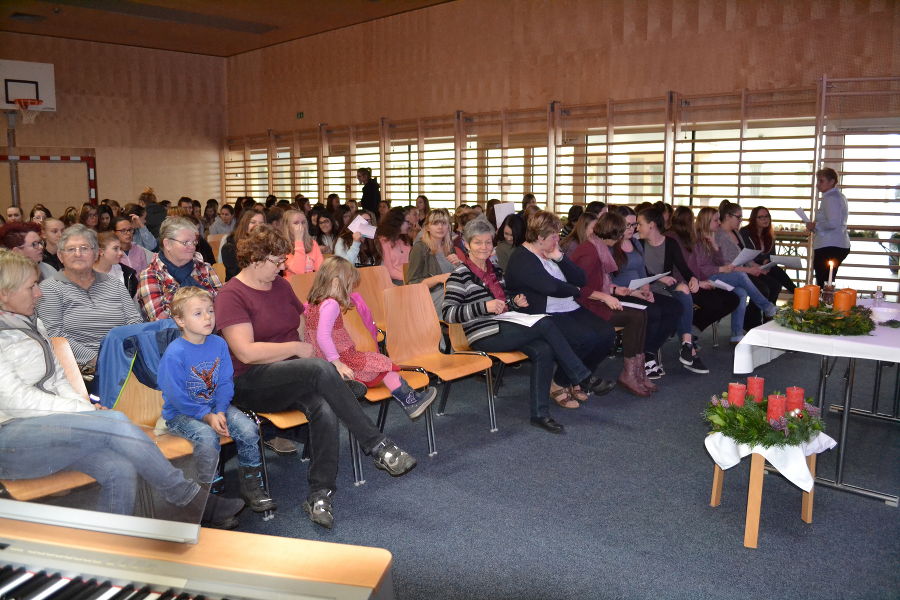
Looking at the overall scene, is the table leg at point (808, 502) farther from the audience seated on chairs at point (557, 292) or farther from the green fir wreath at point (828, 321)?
the audience seated on chairs at point (557, 292)

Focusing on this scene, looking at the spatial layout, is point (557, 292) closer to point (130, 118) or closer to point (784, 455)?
point (784, 455)

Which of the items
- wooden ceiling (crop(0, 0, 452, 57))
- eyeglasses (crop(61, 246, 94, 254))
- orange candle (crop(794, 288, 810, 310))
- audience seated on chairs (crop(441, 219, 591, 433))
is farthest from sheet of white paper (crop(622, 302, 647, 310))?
wooden ceiling (crop(0, 0, 452, 57))

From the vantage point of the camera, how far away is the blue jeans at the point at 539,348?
471 centimetres

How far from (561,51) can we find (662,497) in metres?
8.03

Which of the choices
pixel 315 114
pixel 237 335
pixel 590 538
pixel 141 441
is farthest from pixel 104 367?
pixel 315 114

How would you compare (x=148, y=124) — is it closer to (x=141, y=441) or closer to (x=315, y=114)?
(x=315, y=114)

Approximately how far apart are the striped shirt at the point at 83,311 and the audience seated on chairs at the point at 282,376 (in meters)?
0.89

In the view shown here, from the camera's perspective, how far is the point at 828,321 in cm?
378

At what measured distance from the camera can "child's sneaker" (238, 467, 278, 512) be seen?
133 inches

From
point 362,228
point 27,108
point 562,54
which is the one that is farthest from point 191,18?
point 362,228

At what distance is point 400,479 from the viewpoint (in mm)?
3910

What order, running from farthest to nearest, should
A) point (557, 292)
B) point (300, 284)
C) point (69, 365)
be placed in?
point (557, 292)
point (300, 284)
point (69, 365)

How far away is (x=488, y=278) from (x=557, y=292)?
1.65ft

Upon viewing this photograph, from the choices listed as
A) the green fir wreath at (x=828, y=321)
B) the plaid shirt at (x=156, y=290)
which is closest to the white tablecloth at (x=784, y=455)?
the green fir wreath at (x=828, y=321)
